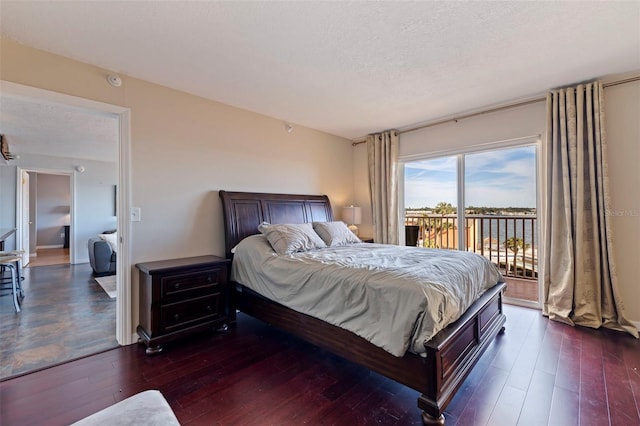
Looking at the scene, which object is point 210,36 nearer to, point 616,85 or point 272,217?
point 272,217

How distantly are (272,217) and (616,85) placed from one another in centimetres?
410

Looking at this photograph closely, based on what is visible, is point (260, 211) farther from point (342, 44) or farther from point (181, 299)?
point (342, 44)

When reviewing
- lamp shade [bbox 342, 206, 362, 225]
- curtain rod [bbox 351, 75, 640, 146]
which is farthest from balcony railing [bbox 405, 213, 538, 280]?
curtain rod [bbox 351, 75, 640, 146]

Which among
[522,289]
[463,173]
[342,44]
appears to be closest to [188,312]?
[342,44]

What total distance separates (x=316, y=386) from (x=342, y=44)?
264 cm

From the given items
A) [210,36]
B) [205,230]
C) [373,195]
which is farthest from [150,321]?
[373,195]

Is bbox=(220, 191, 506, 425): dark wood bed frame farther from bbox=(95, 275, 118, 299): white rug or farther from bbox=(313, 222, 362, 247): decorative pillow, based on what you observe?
bbox=(95, 275, 118, 299): white rug

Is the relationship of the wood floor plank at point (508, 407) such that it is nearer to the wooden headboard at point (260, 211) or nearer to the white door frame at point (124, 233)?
the wooden headboard at point (260, 211)

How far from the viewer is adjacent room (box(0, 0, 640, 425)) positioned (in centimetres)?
183

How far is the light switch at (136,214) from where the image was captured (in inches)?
107

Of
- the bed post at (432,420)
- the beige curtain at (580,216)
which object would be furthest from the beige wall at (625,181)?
the bed post at (432,420)

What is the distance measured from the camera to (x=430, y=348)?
1.61 m

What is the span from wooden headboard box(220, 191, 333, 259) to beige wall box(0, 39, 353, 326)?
0.49ft

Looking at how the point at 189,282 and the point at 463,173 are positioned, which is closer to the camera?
the point at 189,282
